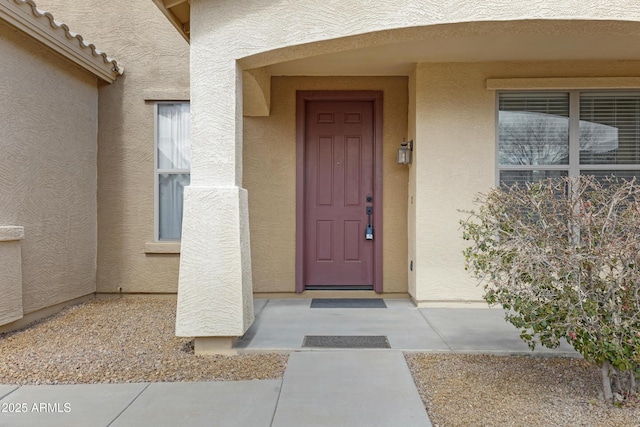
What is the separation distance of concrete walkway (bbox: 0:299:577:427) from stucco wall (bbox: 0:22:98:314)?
227 centimetres

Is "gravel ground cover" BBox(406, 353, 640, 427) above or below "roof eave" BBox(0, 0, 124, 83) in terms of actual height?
below

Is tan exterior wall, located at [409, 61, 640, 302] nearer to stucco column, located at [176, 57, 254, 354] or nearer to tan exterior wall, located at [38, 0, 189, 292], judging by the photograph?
stucco column, located at [176, 57, 254, 354]

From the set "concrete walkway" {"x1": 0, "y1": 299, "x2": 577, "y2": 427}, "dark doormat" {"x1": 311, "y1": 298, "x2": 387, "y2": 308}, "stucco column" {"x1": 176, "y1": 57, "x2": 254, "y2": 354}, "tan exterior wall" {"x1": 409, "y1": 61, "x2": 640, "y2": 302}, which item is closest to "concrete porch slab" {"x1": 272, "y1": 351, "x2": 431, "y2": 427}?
"concrete walkway" {"x1": 0, "y1": 299, "x2": 577, "y2": 427}

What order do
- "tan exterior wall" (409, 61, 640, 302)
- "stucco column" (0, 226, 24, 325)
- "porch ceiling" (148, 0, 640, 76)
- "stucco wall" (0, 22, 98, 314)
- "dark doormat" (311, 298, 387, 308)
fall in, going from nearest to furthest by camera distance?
"porch ceiling" (148, 0, 640, 76)
"stucco column" (0, 226, 24, 325)
"stucco wall" (0, 22, 98, 314)
"tan exterior wall" (409, 61, 640, 302)
"dark doormat" (311, 298, 387, 308)

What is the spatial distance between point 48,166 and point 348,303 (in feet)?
Result: 13.2

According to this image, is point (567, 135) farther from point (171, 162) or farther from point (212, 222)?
point (171, 162)

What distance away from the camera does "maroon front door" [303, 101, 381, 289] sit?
21.8 feet

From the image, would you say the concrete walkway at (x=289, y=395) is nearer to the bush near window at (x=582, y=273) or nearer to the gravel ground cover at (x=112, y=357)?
the gravel ground cover at (x=112, y=357)

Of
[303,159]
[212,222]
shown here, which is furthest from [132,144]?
[212,222]

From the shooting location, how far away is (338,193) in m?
6.68

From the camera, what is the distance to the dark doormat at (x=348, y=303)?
19.9ft

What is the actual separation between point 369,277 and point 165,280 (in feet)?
9.31

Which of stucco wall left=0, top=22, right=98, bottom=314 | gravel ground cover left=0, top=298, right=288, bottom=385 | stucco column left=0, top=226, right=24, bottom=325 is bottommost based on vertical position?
gravel ground cover left=0, top=298, right=288, bottom=385

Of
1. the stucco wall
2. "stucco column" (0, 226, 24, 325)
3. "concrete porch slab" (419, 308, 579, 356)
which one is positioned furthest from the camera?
the stucco wall
